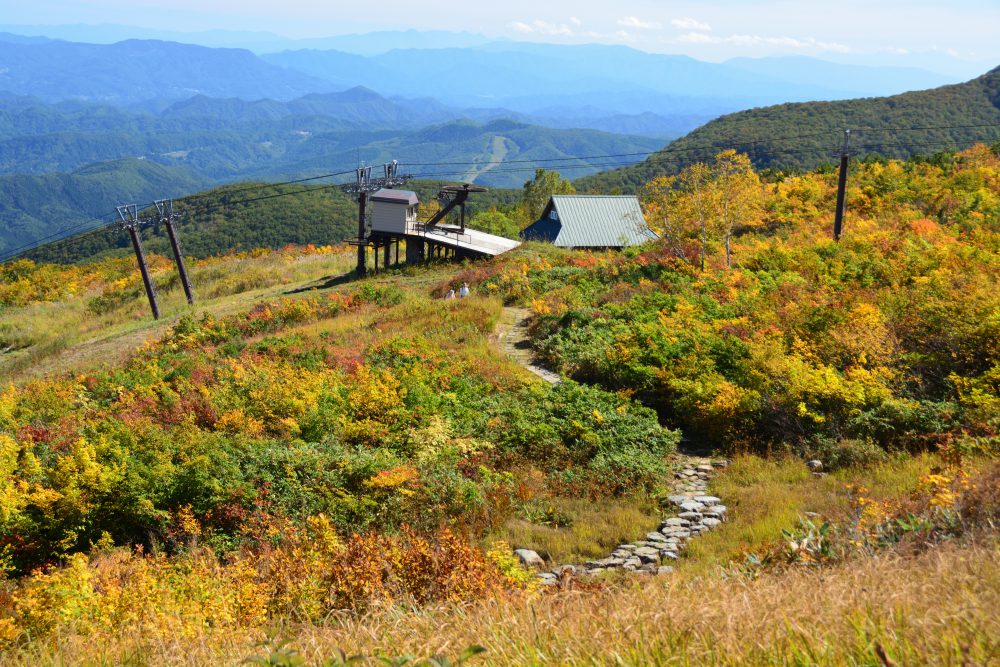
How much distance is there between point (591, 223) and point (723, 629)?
131ft

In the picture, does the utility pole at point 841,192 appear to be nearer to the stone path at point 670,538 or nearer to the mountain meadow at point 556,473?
the mountain meadow at point 556,473

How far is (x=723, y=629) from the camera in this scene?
3.49 metres

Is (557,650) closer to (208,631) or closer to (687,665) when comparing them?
(687,665)

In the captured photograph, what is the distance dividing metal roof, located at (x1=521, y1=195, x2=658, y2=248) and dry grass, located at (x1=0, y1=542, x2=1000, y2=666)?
36.6 m

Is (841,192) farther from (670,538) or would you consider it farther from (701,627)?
(701,627)

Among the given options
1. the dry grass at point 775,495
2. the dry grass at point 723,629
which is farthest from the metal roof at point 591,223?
the dry grass at point 723,629

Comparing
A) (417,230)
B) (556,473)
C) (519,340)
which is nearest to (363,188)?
(417,230)

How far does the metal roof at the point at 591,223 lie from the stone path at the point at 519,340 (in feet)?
58.6

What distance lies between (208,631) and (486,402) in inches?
348

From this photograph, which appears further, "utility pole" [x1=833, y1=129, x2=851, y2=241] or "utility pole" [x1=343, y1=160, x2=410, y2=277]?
"utility pole" [x1=343, y1=160, x2=410, y2=277]

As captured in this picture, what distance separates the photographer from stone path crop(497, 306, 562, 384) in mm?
17078

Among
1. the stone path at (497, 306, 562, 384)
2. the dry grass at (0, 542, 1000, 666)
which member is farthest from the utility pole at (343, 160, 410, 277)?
the dry grass at (0, 542, 1000, 666)

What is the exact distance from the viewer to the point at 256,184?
16350 centimetres

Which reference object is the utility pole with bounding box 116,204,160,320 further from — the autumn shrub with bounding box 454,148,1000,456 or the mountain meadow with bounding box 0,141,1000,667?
the autumn shrub with bounding box 454,148,1000,456
